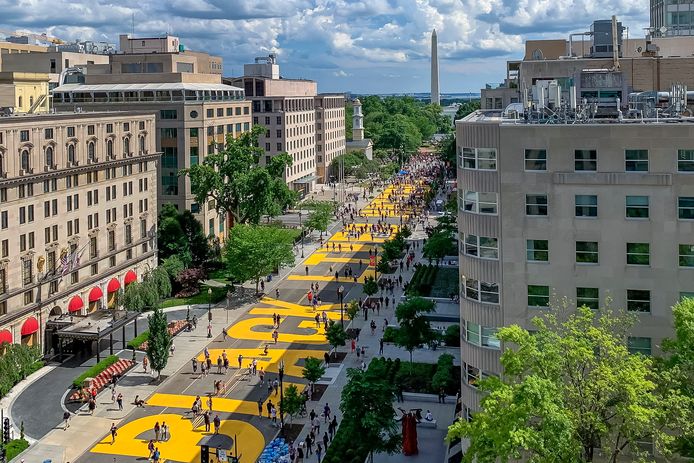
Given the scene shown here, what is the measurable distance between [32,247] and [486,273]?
123ft

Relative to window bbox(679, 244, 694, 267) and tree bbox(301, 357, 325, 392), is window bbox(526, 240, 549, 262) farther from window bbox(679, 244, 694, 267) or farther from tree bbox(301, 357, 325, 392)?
tree bbox(301, 357, 325, 392)

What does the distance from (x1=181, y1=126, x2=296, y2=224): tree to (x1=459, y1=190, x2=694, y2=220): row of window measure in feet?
161

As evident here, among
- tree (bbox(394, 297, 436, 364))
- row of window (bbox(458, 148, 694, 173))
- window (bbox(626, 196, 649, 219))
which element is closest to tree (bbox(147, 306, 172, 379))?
tree (bbox(394, 297, 436, 364))

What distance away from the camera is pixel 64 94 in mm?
94375

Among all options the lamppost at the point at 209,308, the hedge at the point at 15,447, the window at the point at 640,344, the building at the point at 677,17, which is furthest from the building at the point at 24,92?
the building at the point at 677,17

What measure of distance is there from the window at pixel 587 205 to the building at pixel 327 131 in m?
127

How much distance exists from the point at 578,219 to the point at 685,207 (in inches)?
171

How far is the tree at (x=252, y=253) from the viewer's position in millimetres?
72250

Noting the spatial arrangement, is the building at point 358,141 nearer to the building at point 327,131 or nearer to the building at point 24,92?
the building at point 327,131

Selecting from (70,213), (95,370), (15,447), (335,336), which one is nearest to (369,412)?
(335,336)

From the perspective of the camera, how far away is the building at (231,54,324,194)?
433 feet

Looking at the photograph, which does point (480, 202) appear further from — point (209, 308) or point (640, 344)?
point (209, 308)

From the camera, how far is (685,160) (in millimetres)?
31203

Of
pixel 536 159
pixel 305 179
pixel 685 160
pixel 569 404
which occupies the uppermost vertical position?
pixel 536 159
